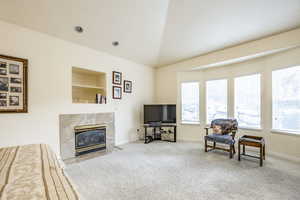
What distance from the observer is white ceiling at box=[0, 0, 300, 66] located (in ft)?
8.52

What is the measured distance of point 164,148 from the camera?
13.4ft

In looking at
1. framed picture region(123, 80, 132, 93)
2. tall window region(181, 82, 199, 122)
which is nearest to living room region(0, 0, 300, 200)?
framed picture region(123, 80, 132, 93)

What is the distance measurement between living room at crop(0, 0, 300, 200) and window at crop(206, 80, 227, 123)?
0.10 feet

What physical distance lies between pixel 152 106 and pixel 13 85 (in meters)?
3.48

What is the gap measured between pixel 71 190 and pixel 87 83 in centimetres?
384

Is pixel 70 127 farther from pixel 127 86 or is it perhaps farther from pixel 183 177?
pixel 183 177

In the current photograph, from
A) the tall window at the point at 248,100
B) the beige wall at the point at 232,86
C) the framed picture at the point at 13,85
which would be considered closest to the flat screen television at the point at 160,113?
the beige wall at the point at 232,86

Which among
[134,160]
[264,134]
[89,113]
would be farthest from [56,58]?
[264,134]

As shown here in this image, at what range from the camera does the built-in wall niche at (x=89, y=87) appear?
155 inches

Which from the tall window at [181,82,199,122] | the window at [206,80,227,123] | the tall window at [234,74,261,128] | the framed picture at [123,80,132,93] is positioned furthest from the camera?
the tall window at [181,82,199,122]

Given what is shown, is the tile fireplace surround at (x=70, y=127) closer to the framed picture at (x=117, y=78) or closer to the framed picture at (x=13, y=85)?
the framed picture at (x=13, y=85)

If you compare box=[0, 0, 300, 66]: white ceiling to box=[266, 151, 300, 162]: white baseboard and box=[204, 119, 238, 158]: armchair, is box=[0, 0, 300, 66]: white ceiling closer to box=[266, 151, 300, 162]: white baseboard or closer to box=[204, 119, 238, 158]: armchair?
box=[204, 119, 238, 158]: armchair

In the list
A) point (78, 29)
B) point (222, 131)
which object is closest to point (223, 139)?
point (222, 131)

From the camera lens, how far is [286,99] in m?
3.31
